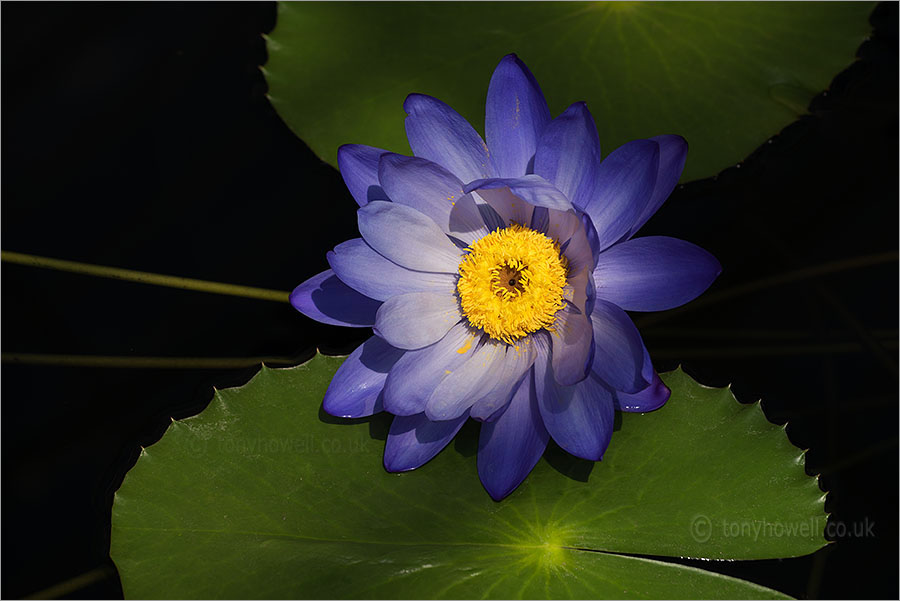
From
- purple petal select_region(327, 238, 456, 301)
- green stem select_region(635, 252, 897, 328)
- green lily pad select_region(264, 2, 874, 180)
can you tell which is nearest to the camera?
purple petal select_region(327, 238, 456, 301)

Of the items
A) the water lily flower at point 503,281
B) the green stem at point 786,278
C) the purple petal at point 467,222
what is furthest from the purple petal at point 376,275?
the green stem at point 786,278

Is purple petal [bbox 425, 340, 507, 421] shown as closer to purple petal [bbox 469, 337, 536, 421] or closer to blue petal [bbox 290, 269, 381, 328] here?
purple petal [bbox 469, 337, 536, 421]

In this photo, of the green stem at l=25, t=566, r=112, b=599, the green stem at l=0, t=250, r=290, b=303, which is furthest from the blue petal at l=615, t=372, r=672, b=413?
the green stem at l=25, t=566, r=112, b=599

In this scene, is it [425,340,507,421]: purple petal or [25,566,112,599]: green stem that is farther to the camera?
[25,566,112,599]: green stem

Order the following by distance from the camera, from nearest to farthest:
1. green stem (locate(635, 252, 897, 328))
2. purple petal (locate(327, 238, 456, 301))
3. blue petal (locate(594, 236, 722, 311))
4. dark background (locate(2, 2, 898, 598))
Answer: blue petal (locate(594, 236, 722, 311)) → purple petal (locate(327, 238, 456, 301)) → dark background (locate(2, 2, 898, 598)) → green stem (locate(635, 252, 897, 328))

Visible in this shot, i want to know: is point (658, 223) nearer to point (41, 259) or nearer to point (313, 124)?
point (313, 124)

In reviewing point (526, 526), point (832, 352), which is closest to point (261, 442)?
point (526, 526)

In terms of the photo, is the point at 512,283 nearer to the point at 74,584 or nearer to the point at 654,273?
the point at 654,273
